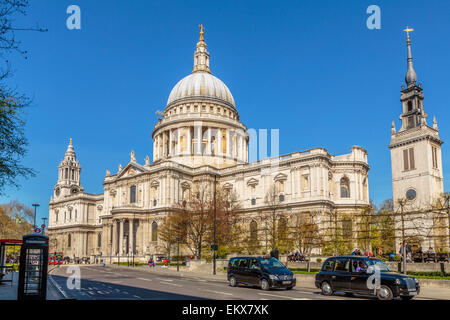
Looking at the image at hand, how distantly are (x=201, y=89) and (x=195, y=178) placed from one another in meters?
25.6

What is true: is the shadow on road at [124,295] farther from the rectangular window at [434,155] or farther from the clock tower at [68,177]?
the clock tower at [68,177]

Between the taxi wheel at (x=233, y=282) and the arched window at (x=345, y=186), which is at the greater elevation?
the arched window at (x=345, y=186)

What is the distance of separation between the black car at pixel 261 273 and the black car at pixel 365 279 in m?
2.39

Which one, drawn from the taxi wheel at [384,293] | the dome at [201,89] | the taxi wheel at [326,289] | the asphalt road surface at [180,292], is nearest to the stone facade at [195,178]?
the dome at [201,89]

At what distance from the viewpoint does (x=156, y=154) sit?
92.4 meters

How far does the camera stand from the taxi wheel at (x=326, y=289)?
2038cm

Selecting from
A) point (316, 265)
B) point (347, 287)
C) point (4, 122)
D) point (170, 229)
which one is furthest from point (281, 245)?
point (4, 122)

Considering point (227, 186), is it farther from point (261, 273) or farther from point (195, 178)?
point (261, 273)

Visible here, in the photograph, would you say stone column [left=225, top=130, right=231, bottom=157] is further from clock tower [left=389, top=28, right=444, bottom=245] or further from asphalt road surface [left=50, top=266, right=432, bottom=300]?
asphalt road surface [left=50, top=266, right=432, bottom=300]

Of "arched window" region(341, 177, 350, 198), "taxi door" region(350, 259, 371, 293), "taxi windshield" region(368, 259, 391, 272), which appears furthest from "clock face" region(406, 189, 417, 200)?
"taxi door" region(350, 259, 371, 293)

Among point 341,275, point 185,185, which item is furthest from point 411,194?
point 341,275

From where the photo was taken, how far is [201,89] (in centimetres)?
9469

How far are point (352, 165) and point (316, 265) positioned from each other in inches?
1457

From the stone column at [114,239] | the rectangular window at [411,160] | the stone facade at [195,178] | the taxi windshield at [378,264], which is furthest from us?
the stone column at [114,239]
